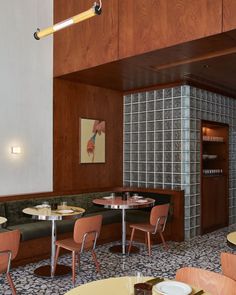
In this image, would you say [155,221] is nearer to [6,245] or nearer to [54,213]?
[54,213]

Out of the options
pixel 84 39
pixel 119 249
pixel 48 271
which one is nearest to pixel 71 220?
pixel 119 249

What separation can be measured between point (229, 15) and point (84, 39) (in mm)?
2373

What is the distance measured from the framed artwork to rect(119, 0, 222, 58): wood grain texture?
194cm

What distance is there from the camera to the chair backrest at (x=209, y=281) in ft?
6.04

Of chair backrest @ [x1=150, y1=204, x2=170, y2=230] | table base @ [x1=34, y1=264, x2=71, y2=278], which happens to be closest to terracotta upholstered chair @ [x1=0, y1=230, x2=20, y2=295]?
table base @ [x1=34, y1=264, x2=71, y2=278]

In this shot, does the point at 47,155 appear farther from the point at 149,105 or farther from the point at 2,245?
the point at 2,245

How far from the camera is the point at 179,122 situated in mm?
6043

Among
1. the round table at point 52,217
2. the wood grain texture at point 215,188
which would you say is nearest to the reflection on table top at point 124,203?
the round table at point 52,217

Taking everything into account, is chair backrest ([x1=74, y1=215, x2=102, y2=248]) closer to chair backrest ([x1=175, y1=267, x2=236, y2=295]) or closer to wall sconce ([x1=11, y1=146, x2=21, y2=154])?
chair backrest ([x1=175, y1=267, x2=236, y2=295])

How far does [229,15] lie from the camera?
11.9ft

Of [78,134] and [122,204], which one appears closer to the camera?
[122,204]

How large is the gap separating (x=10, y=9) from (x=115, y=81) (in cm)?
205

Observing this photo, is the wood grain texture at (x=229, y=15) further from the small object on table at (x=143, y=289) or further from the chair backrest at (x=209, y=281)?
the small object on table at (x=143, y=289)

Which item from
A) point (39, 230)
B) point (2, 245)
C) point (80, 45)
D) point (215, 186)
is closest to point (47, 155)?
point (39, 230)
